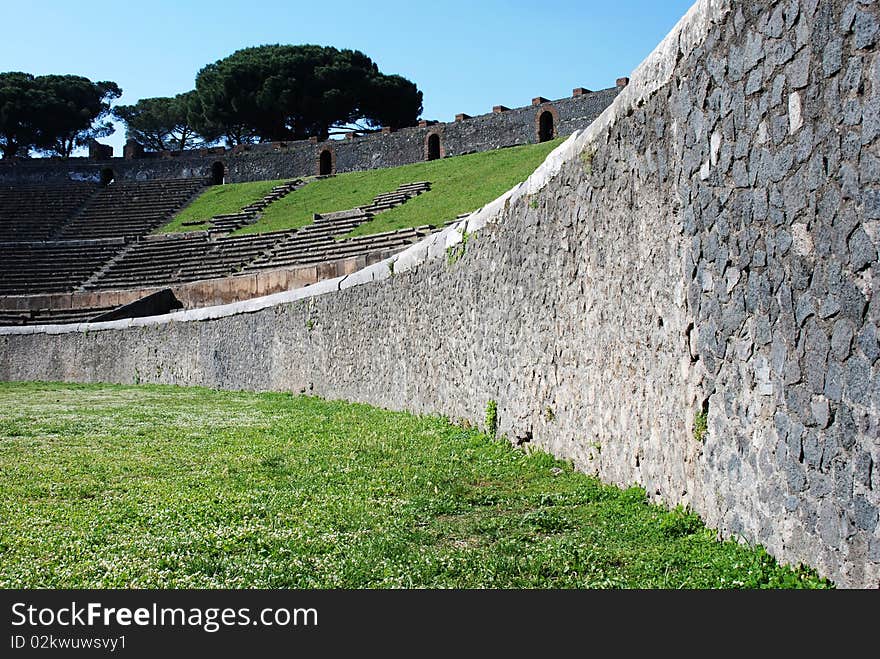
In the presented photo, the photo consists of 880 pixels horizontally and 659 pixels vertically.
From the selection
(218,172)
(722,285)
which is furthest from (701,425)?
(218,172)

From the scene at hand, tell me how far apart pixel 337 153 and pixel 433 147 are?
5549 millimetres

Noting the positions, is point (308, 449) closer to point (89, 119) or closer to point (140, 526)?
point (140, 526)

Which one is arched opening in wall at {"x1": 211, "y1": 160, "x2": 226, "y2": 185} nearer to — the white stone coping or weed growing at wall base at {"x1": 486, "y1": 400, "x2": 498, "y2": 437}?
the white stone coping

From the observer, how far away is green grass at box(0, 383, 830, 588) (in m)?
3.41

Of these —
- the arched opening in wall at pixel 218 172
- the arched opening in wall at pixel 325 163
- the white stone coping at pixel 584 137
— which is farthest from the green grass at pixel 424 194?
the white stone coping at pixel 584 137

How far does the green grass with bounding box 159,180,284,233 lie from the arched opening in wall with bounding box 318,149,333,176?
7.65 ft

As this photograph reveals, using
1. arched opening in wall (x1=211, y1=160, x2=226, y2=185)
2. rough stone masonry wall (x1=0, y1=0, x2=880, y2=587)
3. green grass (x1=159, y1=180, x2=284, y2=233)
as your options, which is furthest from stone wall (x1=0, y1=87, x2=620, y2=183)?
rough stone masonry wall (x1=0, y1=0, x2=880, y2=587)

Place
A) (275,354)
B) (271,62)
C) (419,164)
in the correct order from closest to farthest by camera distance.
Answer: (275,354), (419,164), (271,62)

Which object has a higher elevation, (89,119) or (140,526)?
(89,119)

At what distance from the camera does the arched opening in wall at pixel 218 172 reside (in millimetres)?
49875

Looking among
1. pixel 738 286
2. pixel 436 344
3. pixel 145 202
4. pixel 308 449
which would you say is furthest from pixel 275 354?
pixel 145 202

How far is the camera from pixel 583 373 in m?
5.69

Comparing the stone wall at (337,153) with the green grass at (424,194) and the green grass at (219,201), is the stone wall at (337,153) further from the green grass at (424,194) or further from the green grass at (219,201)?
the green grass at (219,201)

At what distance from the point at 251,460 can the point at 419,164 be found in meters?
38.4
